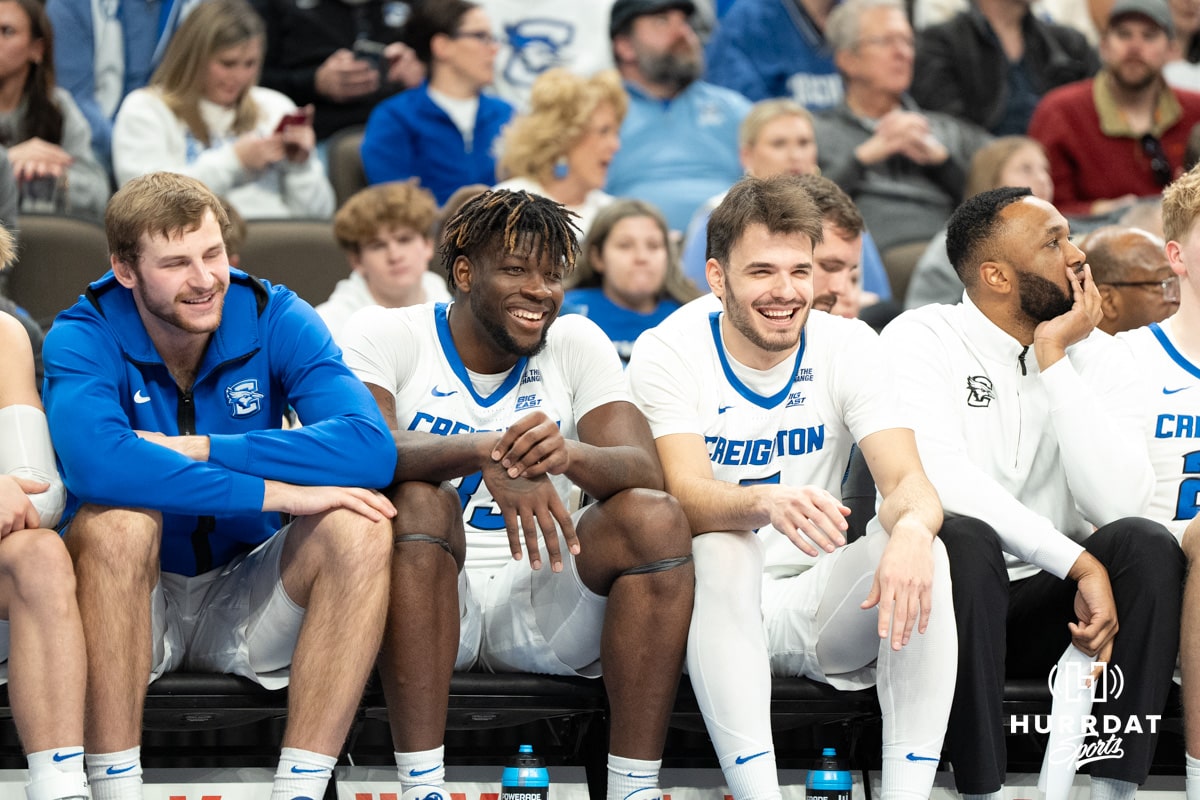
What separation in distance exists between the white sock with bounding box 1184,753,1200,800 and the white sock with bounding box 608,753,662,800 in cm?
103

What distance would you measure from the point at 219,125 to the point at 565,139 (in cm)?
117

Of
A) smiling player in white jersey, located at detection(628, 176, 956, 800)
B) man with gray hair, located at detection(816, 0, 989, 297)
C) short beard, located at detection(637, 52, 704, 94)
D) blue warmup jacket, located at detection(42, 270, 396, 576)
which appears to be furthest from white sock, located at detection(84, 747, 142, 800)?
short beard, located at detection(637, 52, 704, 94)

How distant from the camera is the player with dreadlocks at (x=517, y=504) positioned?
109 inches

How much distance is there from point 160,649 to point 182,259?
2.47ft

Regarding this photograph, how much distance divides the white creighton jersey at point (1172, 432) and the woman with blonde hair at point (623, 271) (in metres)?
1.71

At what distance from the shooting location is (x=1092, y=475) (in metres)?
3.12

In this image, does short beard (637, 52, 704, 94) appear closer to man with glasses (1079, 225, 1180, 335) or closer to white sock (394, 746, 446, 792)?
man with glasses (1079, 225, 1180, 335)

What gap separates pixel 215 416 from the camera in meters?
3.00

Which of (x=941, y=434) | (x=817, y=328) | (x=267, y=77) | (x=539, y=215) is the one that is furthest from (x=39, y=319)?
(x=941, y=434)

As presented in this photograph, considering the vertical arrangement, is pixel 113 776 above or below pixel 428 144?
below

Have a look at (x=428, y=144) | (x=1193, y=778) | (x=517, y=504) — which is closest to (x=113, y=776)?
(x=517, y=504)

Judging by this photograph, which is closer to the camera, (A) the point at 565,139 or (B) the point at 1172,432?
(B) the point at 1172,432

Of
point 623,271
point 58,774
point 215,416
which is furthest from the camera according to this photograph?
point 623,271

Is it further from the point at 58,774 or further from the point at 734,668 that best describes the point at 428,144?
the point at 58,774
